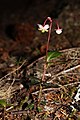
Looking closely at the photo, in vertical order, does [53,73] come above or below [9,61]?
below

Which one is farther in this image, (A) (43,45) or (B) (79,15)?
(B) (79,15)

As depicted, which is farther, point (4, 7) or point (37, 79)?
point (4, 7)

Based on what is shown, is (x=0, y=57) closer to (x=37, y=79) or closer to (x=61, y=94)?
(x=37, y=79)

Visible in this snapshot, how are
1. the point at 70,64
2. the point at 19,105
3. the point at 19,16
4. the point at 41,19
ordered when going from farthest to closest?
the point at 19,16 → the point at 41,19 → the point at 70,64 → the point at 19,105

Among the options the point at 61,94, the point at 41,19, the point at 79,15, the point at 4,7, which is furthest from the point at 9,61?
the point at 4,7

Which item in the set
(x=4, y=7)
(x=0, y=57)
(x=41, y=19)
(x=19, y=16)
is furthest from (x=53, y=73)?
(x=4, y=7)

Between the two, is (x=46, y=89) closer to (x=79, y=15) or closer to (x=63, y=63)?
(x=63, y=63)

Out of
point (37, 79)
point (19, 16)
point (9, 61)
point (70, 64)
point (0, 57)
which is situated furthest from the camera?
point (19, 16)

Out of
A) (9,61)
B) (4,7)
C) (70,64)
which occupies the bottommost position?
(70,64)

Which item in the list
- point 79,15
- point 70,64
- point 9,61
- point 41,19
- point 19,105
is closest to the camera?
point 19,105
